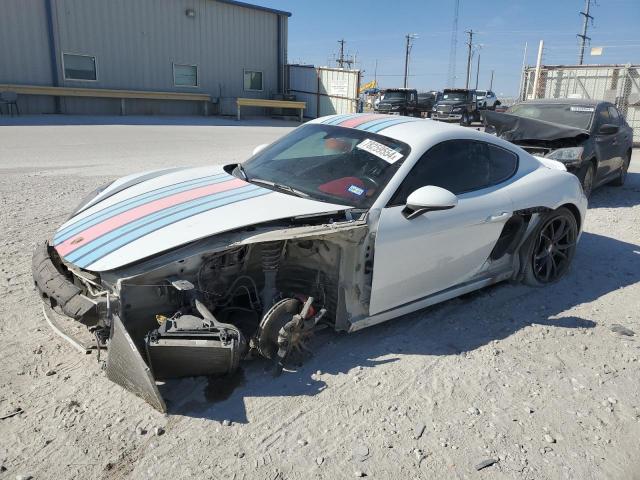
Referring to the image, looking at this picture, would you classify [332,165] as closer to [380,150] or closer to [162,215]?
[380,150]

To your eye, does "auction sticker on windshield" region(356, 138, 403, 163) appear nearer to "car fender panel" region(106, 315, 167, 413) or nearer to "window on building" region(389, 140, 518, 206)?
"window on building" region(389, 140, 518, 206)

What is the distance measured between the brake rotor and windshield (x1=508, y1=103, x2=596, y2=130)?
7072 millimetres

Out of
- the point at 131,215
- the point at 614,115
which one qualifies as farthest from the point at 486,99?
the point at 131,215

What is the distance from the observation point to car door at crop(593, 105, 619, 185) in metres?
8.10

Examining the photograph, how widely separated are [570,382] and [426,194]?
4.89ft

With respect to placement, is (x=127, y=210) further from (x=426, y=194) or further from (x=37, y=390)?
(x=426, y=194)

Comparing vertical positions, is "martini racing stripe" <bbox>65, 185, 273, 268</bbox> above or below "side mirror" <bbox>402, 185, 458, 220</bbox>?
below

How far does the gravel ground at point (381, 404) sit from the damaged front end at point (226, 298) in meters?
0.21

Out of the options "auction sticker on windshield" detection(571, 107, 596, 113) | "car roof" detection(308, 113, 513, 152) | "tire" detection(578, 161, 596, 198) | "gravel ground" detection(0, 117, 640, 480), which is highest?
"auction sticker on windshield" detection(571, 107, 596, 113)

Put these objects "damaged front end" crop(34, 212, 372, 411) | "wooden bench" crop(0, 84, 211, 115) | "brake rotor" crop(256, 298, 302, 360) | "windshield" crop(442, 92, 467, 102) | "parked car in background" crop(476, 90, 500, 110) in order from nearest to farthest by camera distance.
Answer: "damaged front end" crop(34, 212, 372, 411)
"brake rotor" crop(256, 298, 302, 360)
"wooden bench" crop(0, 84, 211, 115)
"windshield" crop(442, 92, 467, 102)
"parked car in background" crop(476, 90, 500, 110)

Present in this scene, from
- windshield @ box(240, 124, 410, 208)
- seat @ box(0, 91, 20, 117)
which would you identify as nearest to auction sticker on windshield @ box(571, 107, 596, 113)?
windshield @ box(240, 124, 410, 208)

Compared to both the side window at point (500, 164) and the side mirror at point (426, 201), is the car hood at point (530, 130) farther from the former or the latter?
the side mirror at point (426, 201)

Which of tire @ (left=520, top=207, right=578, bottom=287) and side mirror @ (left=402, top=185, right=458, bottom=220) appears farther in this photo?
tire @ (left=520, top=207, right=578, bottom=287)

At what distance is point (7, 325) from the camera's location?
3.49 m
